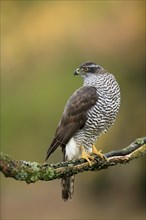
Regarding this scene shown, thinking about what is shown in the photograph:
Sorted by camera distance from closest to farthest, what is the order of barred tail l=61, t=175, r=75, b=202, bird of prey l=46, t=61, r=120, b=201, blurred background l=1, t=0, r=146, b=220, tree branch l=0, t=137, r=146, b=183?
tree branch l=0, t=137, r=146, b=183 → bird of prey l=46, t=61, r=120, b=201 → barred tail l=61, t=175, r=75, b=202 → blurred background l=1, t=0, r=146, b=220

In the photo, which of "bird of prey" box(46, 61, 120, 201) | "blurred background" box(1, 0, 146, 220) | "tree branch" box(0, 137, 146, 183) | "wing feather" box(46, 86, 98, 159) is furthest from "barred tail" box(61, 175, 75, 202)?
"blurred background" box(1, 0, 146, 220)

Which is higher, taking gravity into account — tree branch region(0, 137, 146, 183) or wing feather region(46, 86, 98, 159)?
wing feather region(46, 86, 98, 159)

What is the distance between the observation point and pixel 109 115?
6.46m

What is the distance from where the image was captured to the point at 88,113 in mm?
6641

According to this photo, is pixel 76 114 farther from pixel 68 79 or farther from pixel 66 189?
pixel 68 79

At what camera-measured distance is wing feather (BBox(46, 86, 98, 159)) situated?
656cm

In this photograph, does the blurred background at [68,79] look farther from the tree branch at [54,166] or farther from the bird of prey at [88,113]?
the tree branch at [54,166]

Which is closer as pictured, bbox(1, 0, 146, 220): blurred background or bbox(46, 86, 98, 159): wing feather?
bbox(46, 86, 98, 159): wing feather

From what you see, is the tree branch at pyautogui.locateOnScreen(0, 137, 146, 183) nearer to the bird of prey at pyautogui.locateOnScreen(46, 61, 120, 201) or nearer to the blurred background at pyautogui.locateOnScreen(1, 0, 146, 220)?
the bird of prey at pyautogui.locateOnScreen(46, 61, 120, 201)

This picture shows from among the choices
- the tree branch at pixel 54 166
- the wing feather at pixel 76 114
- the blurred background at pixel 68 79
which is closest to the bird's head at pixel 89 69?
the wing feather at pixel 76 114

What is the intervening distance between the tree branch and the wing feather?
476 mm

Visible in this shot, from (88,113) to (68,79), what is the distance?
19.5 feet

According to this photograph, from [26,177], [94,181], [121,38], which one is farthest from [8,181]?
[26,177]

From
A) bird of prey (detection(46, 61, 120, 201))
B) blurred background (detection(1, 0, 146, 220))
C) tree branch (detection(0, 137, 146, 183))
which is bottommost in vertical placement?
tree branch (detection(0, 137, 146, 183))
